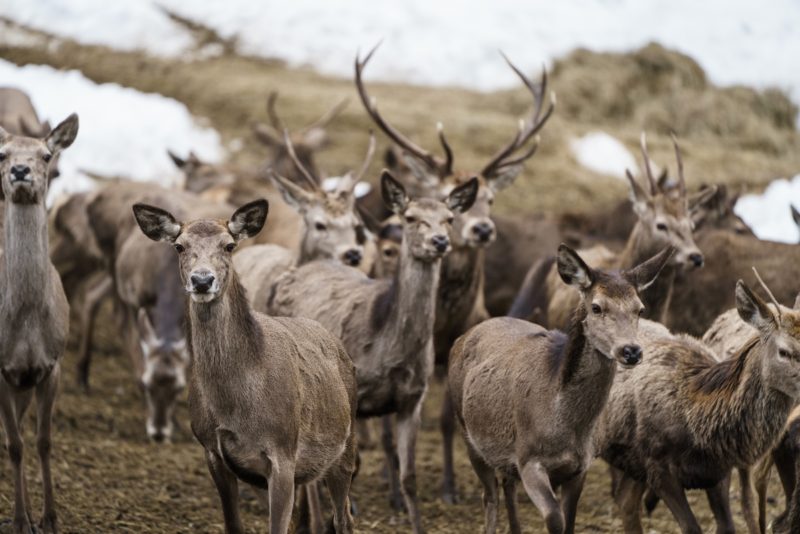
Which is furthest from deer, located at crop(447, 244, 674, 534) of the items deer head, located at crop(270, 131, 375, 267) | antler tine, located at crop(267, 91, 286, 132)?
antler tine, located at crop(267, 91, 286, 132)

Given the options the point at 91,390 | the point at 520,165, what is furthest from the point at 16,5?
the point at 520,165

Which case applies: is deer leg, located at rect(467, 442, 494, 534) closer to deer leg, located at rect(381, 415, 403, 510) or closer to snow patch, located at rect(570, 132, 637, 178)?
deer leg, located at rect(381, 415, 403, 510)

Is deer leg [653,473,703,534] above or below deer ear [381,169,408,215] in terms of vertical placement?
below

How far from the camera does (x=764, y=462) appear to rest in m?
9.54

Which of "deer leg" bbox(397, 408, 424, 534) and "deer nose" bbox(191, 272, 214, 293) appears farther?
"deer leg" bbox(397, 408, 424, 534)

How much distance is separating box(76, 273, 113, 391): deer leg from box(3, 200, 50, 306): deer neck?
4951 mm

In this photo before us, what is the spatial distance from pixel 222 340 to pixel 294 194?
499cm

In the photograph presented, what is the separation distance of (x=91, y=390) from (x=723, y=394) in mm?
7252

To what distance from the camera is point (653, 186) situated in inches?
471

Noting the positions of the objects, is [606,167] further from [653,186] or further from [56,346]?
[56,346]

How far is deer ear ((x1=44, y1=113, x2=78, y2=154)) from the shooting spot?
931 cm

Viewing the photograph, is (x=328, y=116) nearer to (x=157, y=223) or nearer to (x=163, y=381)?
(x=163, y=381)

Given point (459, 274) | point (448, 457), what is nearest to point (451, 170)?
point (459, 274)

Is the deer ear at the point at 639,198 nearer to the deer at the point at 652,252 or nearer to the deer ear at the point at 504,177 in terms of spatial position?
the deer at the point at 652,252
